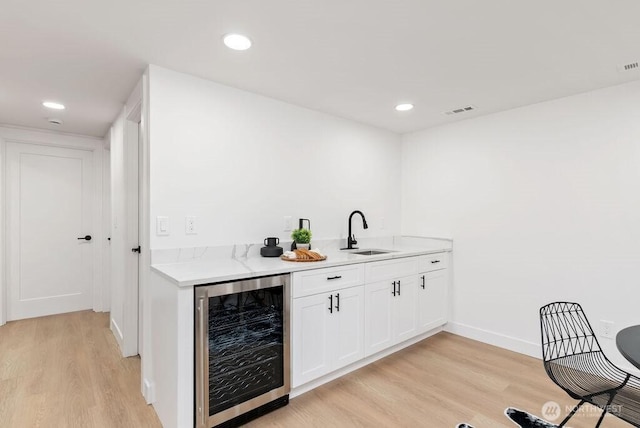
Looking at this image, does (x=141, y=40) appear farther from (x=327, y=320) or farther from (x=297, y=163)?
(x=327, y=320)

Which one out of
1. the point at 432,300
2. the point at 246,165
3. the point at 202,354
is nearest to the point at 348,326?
the point at 202,354

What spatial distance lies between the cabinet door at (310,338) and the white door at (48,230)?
11.8 feet

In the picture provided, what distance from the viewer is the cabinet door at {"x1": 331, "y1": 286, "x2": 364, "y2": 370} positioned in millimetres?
2363

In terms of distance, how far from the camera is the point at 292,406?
2121mm

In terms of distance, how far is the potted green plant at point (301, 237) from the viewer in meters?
2.70

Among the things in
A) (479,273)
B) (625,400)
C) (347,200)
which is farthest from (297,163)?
(625,400)

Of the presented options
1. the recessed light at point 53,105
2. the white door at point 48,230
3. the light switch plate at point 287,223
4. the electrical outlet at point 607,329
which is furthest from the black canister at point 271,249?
the white door at point 48,230

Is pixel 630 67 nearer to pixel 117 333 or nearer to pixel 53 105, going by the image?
pixel 53 105

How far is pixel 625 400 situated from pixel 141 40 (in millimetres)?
2987

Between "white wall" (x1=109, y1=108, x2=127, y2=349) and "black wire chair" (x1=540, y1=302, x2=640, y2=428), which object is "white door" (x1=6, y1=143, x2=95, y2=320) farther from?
"black wire chair" (x1=540, y1=302, x2=640, y2=428)

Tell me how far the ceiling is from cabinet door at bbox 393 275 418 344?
1627 mm

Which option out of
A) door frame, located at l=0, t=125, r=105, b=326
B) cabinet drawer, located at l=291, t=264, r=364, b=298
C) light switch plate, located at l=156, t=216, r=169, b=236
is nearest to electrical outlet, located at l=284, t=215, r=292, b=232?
A: cabinet drawer, located at l=291, t=264, r=364, b=298

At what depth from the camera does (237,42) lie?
191cm

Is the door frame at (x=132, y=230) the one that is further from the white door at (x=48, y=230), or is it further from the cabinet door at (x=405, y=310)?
the cabinet door at (x=405, y=310)
